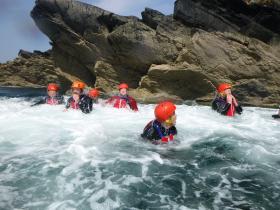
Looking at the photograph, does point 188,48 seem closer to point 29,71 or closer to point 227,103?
point 227,103

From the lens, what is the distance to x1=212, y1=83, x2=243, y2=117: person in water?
1260cm

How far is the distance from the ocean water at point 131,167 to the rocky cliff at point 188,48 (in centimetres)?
1030

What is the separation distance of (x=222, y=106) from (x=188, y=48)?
32.8 feet

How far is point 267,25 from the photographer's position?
21.3 m

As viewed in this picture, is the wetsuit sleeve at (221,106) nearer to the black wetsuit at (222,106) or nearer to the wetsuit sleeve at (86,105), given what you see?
the black wetsuit at (222,106)

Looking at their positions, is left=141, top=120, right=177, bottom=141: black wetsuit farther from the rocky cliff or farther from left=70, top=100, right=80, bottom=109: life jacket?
the rocky cliff

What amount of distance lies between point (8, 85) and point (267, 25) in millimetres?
43595

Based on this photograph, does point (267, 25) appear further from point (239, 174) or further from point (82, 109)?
point (239, 174)

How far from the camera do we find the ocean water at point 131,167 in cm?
557

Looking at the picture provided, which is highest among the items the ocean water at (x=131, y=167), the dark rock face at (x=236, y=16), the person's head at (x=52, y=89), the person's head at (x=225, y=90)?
the dark rock face at (x=236, y=16)

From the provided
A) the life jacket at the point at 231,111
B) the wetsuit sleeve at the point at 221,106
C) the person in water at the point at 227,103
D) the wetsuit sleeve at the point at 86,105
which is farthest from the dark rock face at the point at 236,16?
the wetsuit sleeve at the point at 86,105

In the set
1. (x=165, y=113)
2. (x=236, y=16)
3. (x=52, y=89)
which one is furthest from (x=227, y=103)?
(x=236, y=16)

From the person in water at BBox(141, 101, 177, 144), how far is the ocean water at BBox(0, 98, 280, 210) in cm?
22

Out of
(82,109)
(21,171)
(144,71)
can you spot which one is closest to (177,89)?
(144,71)
